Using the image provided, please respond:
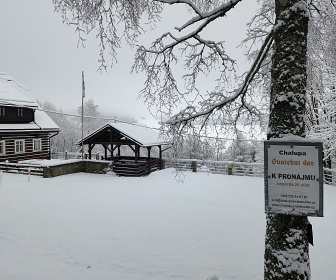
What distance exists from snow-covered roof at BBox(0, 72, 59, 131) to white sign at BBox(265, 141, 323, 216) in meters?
24.8

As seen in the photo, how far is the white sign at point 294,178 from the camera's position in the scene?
302 cm

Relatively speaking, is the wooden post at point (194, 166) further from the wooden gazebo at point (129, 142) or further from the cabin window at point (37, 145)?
the cabin window at point (37, 145)

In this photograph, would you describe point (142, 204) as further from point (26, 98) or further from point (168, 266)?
point (26, 98)

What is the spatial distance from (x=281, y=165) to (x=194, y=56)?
274 centimetres

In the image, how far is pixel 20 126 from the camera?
25203 millimetres

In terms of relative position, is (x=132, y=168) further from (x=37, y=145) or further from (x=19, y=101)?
(x=19, y=101)

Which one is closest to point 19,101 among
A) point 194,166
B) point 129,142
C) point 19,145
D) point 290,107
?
point 19,145

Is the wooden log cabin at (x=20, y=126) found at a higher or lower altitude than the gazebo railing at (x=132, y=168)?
higher

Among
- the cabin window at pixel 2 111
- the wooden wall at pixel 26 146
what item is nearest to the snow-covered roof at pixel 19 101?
the cabin window at pixel 2 111

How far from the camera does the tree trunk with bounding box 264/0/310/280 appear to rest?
3115 millimetres

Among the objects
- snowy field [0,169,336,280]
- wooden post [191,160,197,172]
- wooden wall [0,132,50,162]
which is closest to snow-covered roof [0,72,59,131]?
wooden wall [0,132,50,162]

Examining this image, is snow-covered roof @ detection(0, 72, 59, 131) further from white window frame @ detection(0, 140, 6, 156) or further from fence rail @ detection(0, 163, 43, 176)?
fence rail @ detection(0, 163, 43, 176)

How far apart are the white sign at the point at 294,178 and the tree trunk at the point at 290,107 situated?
148mm

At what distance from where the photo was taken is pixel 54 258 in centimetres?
656
